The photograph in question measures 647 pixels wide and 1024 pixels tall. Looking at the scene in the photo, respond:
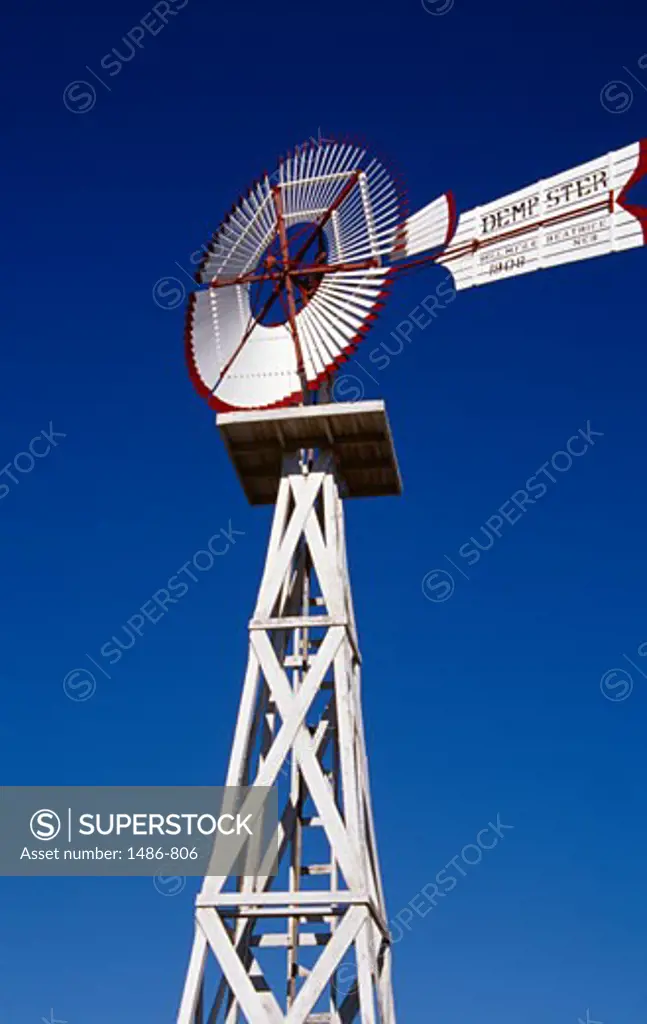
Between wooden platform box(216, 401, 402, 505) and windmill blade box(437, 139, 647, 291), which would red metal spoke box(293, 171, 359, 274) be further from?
wooden platform box(216, 401, 402, 505)

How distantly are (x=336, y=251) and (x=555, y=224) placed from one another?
3965 millimetres

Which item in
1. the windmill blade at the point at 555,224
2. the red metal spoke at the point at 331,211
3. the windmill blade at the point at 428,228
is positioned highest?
the red metal spoke at the point at 331,211

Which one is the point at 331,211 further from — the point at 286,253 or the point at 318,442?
the point at 318,442

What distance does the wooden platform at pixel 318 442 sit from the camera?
20.7 m

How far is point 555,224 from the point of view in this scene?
20.0 m

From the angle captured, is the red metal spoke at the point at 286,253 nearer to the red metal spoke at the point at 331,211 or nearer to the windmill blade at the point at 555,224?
the red metal spoke at the point at 331,211

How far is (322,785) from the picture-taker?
18.7 m

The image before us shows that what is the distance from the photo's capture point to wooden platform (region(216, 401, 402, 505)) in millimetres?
20703

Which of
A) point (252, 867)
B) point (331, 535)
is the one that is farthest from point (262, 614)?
point (252, 867)

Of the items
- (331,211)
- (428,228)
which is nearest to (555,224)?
(428,228)

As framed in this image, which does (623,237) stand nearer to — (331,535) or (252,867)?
(331,535)

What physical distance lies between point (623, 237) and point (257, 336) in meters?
6.42

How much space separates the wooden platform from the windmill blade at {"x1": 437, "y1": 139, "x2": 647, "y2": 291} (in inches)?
104

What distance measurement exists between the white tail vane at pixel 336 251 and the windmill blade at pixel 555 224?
0.6 inches
